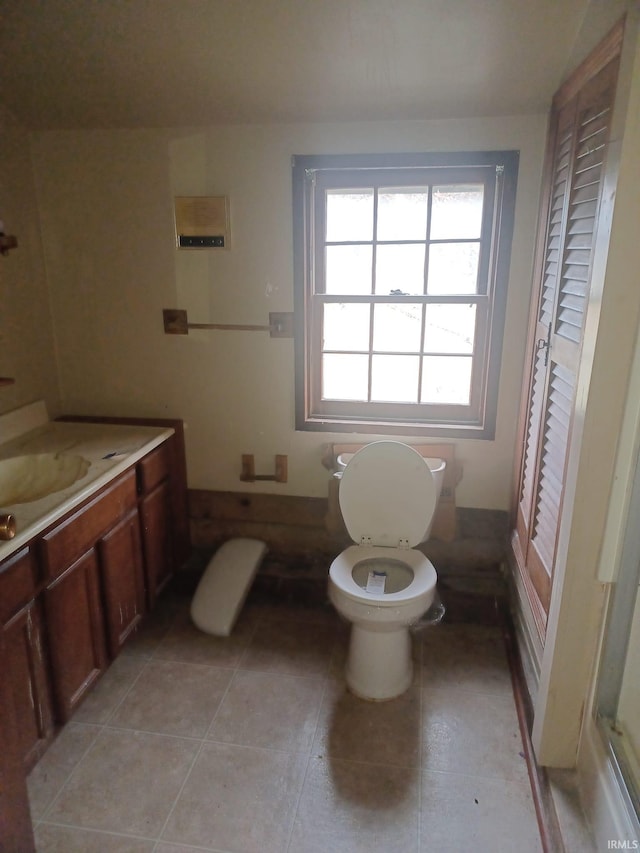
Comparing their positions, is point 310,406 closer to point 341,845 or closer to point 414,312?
point 414,312

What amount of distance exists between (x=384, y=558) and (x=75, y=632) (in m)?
1.14

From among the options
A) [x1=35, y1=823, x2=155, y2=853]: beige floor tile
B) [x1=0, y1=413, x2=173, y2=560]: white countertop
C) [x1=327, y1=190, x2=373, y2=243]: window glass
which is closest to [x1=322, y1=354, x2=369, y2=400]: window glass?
[x1=327, y1=190, x2=373, y2=243]: window glass

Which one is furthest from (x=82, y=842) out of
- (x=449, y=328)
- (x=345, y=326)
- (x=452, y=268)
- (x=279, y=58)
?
(x=279, y=58)

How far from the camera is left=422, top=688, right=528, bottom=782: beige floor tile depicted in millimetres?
1775

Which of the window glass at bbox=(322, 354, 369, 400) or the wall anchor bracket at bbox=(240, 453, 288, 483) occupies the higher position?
the window glass at bbox=(322, 354, 369, 400)

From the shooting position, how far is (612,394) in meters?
1.38

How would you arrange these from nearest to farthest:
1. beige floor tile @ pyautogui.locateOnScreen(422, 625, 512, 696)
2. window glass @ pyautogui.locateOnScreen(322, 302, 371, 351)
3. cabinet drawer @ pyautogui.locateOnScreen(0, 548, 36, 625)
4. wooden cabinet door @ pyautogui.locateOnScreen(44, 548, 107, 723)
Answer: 1. cabinet drawer @ pyautogui.locateOnScreen(0, 548, 36, 625)
2. wooden cabinet door @ pyautogui.locateOnScreen(44, 548, 107, 723)
3. beige floor tile @ pyautogui.locateOnScreen(422, 625, 512, 696)
4. window glass @ pyautogui.locateOnScreen(322, 302, 371, 351)

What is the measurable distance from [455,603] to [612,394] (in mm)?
1433

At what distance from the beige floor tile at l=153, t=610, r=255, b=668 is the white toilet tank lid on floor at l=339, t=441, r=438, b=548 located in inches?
27.1

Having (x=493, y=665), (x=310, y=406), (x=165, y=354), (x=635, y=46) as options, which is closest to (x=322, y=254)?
(x=310, y=406)

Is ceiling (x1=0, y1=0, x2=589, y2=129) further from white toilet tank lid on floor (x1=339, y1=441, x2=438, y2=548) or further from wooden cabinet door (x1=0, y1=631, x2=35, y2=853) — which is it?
wooden cabinet door (x1=0, y1=631, x2=35, y2=853)

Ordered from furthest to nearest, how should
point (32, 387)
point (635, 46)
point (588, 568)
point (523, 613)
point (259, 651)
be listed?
point (32, 387) < point (259, 651) < point (523, 613) < point (588, 568) < point (635, 46)

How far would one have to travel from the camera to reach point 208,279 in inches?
96.4

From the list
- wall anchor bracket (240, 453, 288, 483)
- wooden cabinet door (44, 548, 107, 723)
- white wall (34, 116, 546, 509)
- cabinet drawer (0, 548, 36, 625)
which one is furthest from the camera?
wall anchor bracket (240, 453, 288, 483)
